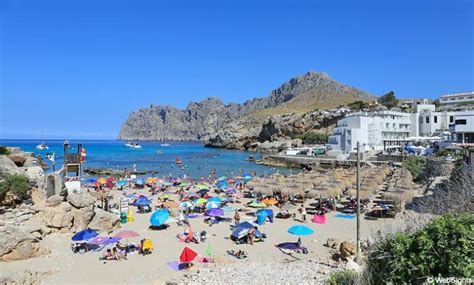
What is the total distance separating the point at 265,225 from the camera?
69.5 feet

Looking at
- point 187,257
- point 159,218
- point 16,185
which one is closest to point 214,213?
point 159,218

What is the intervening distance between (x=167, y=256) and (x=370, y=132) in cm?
6194

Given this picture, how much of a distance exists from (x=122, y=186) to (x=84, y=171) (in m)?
26.4

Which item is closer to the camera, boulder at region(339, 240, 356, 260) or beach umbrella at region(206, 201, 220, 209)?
boulder at region(339, 240, 356, 260)

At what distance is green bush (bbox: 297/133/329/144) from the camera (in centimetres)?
9806

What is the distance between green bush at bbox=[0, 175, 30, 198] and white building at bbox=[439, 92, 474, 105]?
9717cm

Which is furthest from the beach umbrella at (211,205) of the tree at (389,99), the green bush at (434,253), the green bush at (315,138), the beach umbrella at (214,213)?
the tree at (389,99)

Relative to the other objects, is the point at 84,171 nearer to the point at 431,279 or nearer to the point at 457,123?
Answer: the point at 457,123

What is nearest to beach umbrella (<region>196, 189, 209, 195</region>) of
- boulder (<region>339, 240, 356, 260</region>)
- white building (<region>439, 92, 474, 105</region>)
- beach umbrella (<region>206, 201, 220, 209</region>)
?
beach umbrella (<region>206, 201, 220, 209</region>)

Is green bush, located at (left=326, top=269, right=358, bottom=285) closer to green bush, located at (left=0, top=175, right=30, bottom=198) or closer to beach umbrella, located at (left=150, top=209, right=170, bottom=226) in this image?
beach umbrella, located at (left=150, top=209, right=170, bottom=226)

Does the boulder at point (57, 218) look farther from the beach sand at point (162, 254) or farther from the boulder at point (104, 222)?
the boulder at point (104, 222)

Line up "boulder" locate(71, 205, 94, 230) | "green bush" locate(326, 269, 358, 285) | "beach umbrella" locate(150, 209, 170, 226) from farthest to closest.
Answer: "beach umbrella" locate(150, 209, 170, 226) < "boulder" locate(71, 205, 94, 230) < "green bush" locate(326, 269, 358, 285)

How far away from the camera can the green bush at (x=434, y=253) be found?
642 centimetres

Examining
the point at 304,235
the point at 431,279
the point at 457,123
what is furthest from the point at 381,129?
the point at 431,279
